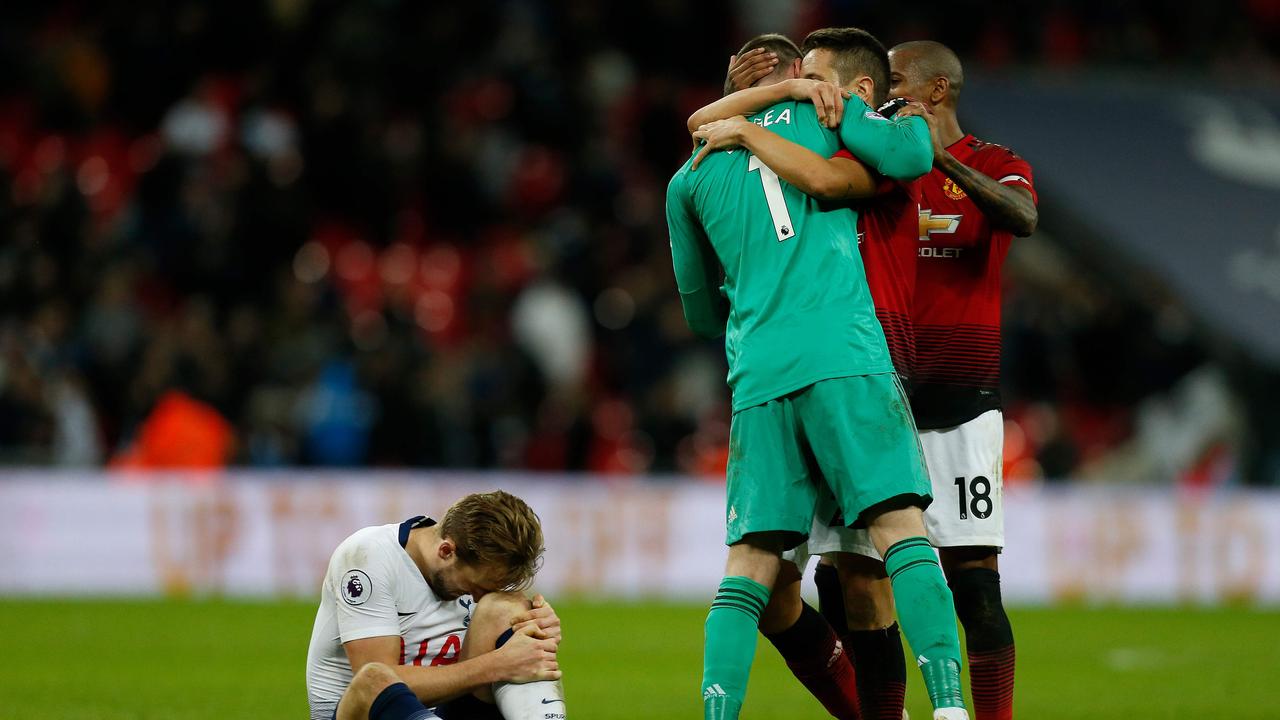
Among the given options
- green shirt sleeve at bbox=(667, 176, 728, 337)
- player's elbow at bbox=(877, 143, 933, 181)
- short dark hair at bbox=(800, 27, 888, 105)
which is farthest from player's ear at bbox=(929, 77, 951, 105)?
green shirt sleeve at bbox=(667, 176, 728, 337)

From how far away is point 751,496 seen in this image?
16.7ft

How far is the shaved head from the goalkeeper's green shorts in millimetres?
1356

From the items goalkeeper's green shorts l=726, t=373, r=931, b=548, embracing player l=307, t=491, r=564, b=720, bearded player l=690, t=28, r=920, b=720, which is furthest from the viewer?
bearded player l=690, t=28, r=920, b=720

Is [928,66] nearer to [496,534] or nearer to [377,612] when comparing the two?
[496,534]

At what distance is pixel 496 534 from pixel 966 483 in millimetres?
1672

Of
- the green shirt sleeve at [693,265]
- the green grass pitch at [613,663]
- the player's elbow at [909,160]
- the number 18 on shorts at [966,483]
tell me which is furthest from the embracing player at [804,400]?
the green grass pitch at [613,663]

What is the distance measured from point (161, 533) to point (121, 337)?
6.16 feet

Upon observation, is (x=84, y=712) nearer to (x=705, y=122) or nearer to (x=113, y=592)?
(x=705, y=122)

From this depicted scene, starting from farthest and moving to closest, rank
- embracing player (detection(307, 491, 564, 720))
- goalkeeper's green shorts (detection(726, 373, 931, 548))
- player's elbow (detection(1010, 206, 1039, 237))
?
player's elbow (detection(1010, 206, 1039, 237)), embracing player (detection(307, 491, 564, 720)), goalkeeper's green shorts (detection(726, 373, 931, 548))

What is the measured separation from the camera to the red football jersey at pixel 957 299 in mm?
5816

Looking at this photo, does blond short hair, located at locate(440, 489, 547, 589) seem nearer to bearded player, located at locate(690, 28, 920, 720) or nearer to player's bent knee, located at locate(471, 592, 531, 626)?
player's bent knee, located at locate(471, 592, 531, 626)

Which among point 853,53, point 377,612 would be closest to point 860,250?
point 853,53

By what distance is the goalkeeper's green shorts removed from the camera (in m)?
4.97

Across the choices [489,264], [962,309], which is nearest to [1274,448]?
[489,264]
